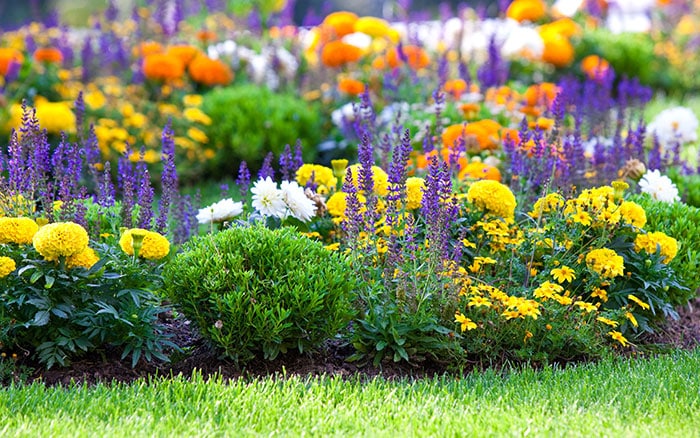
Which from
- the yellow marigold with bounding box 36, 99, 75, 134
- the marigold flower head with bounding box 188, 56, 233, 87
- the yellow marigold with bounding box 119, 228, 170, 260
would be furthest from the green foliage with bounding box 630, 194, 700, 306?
the marigold flower head with bounding box 188, 56, 233, 87

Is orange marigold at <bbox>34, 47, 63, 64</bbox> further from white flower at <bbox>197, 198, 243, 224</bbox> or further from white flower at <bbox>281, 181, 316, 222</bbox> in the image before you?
white flower at <bbox>281, 181, 316, 222</bbox>

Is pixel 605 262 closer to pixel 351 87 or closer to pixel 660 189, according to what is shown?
pixel 660 189

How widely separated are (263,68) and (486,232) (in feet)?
17.6

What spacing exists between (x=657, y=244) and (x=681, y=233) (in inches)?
22.0

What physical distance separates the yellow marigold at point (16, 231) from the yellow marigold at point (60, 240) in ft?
0.49

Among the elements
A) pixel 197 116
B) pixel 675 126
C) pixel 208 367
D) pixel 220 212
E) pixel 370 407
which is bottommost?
pixel 208 367

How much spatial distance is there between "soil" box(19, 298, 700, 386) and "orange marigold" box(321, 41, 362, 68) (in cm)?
512

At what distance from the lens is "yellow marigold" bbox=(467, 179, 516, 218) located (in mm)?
4098

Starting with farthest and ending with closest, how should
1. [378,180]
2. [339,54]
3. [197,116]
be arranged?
[339,54], [197,116], [378,180]

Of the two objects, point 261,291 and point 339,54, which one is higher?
point 339,54

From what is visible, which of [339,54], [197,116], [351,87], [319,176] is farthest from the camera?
[339,54]

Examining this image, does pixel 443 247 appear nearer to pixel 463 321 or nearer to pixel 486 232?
pixel 463 321

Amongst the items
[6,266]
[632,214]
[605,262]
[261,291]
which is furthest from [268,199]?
[632,214]

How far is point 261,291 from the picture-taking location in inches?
141
